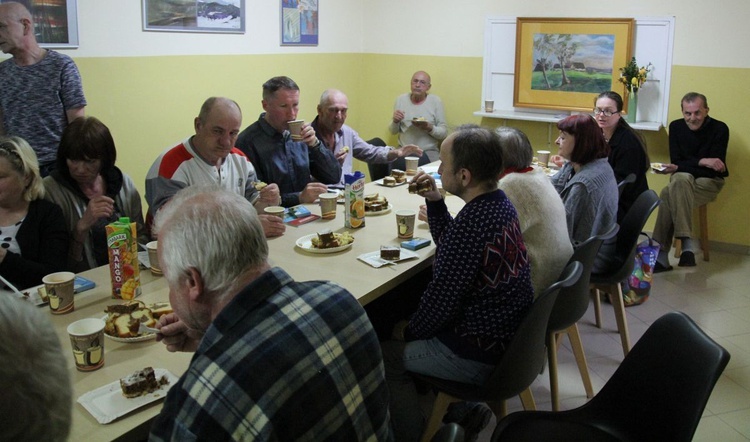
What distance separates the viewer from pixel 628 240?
354cm

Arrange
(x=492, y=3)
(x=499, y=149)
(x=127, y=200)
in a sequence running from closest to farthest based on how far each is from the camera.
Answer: (x=499, y=149) → (x=127, y=200) → (x=492, y=3)

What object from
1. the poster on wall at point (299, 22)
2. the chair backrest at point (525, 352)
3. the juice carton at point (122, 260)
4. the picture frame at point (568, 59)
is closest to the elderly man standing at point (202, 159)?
the juice carton at point (122, 260)

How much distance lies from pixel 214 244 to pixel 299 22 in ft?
16.9

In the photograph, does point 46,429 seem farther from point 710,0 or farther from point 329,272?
point 710,0

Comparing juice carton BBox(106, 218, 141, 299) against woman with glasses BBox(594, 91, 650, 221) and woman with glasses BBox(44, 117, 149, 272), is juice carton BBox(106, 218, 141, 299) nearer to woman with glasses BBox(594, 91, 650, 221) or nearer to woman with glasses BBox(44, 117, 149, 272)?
woman with glasses BBox(44, 117, 149, 272)

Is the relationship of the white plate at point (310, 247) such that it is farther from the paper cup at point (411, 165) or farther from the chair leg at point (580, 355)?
the paper cup at point (411, 165)

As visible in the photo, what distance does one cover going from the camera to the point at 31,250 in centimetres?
268

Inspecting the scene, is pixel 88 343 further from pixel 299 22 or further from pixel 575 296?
pixel 299 22

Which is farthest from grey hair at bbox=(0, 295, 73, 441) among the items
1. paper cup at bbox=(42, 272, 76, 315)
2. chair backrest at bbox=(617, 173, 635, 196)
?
chair backrest at bbox=(617, 173, 635, 196)

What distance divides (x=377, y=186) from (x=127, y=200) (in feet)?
5.02

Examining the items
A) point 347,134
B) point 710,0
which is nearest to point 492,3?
point 710,0

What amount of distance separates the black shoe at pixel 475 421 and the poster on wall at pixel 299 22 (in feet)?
13.7

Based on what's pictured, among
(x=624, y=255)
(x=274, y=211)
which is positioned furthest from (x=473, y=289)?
(x=624, y=255)

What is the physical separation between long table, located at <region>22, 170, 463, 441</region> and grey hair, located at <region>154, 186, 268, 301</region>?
307 mm
